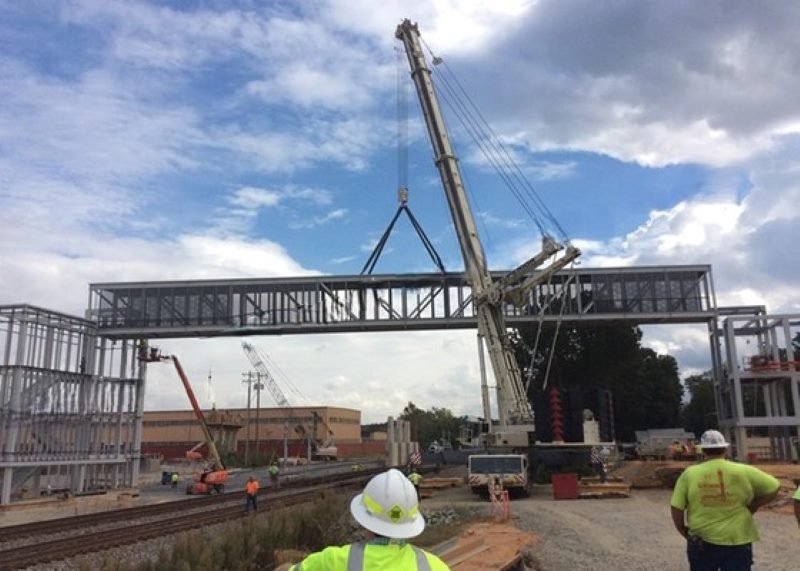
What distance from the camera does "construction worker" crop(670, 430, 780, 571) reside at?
5.94m

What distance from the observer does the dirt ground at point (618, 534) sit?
13594mm

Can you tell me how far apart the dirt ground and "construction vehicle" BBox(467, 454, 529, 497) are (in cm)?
67

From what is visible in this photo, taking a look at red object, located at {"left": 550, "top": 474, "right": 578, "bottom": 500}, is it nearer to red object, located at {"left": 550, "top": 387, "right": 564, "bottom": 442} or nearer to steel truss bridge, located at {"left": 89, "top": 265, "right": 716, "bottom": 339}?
red object, located at {"left": 550, "top": 387, "right": 564, "bottom": 442}

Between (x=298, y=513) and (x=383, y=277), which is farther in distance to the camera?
(x=383, y=277)

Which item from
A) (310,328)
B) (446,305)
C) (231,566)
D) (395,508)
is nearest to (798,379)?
(446,305)

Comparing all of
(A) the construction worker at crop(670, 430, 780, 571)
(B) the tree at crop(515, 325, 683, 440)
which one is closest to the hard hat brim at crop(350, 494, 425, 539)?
(A) the construction worker at crop(670, 430, 780, 571)

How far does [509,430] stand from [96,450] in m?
21.2

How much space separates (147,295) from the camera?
4344 cm

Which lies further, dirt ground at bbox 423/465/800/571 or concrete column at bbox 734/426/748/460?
concrete column at bbox 734/426/748/460

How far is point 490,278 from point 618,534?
56.4ft

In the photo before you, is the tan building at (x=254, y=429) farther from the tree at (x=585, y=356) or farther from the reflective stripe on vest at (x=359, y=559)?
the reflective stripe on vest at (x=359, y=559)

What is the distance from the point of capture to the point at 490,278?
33.2 meters

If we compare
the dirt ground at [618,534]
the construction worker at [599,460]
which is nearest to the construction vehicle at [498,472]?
the dirt ground at [618,534]

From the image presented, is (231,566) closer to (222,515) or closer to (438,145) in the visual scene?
(222,515)
